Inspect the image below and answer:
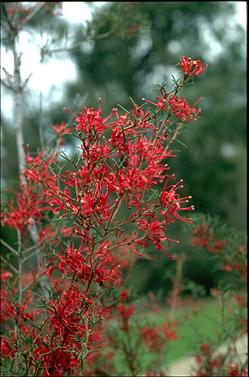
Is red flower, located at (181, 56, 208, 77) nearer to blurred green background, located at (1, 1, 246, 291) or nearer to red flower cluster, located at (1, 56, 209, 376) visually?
red flower cluster, located at (1, 56, 209, 376)

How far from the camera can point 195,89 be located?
17469 mm

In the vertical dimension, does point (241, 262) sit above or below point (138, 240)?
below

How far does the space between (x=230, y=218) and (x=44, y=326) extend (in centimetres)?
1610

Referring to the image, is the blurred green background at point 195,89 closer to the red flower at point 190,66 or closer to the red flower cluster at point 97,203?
the red flower cluster at point 97,203

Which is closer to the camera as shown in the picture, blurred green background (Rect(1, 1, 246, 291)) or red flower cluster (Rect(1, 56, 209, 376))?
red flower cluster (Rect(1, 56, 209, 376))

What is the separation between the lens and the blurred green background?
1681 cm

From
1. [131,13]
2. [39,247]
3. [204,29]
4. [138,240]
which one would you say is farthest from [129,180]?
[204,29]

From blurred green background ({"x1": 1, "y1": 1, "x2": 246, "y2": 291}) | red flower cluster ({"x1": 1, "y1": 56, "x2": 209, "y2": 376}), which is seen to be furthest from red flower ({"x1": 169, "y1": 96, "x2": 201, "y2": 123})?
blurred green background ({"x1": 1, "y1": 1, "x2": 246, "y2": 291})

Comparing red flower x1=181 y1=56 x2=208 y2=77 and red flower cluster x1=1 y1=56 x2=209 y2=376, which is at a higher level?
red flower x1=181 y1=56 x2=208 y2=77

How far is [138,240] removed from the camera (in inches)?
75.7

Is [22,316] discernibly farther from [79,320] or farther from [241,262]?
[241,262]

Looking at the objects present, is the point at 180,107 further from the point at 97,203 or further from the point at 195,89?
the point at 195,89

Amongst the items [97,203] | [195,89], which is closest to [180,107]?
[97,203]

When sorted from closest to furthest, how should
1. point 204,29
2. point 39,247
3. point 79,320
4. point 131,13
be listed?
point 79,320 < point 39,247 < point 131,13 < point 204,29
